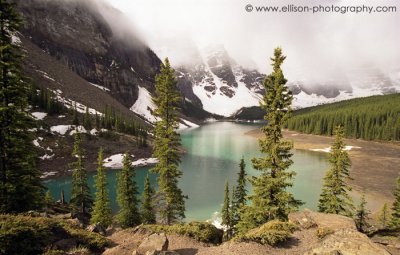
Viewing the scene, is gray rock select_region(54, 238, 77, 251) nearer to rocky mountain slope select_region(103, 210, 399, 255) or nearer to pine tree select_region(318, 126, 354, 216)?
rocky mountain slope select_region(103, 210, 399, 255)

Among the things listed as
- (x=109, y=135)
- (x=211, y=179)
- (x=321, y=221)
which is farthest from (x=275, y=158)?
(x=109, y=135)

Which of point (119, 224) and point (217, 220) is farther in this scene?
point (217, 220)

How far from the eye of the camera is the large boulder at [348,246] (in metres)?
10.9

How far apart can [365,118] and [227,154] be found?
91.6m

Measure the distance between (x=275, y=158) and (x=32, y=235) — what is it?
1574 centimetres

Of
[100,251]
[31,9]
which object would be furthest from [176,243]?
[31,9]

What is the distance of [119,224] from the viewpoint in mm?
35312

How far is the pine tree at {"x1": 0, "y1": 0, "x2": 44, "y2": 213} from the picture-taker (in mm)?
17812

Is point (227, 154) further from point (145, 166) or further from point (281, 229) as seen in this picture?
point (281, 229)

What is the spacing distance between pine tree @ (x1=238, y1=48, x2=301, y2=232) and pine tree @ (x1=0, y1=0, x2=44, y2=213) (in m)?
16.9

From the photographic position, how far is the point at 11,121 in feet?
60.3

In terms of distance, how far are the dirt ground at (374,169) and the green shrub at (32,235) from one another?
49677 mm

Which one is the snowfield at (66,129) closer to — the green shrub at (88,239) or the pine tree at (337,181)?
the pine tree at (337,181)

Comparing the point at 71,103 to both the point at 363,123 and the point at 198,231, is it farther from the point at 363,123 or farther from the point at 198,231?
the point at 363,123
